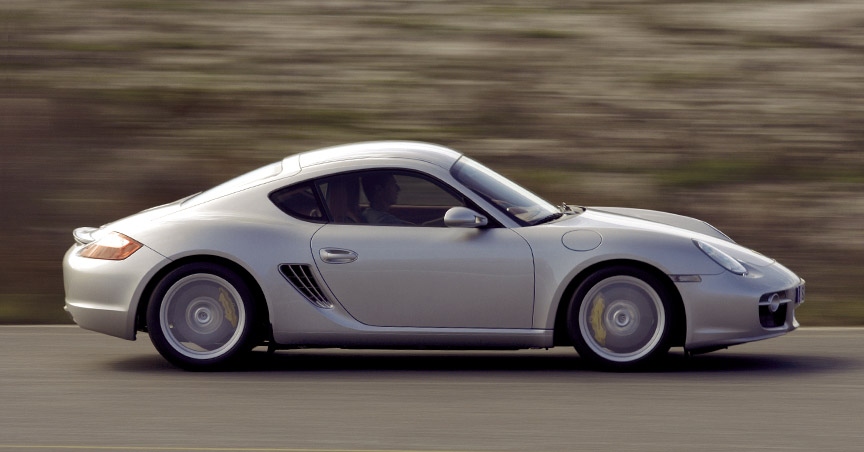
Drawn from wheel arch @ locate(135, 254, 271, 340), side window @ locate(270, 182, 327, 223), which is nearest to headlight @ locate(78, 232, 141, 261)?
wheel arch @ locate(135, 254, 271, 340)

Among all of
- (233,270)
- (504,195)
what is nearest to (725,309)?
(504,195)

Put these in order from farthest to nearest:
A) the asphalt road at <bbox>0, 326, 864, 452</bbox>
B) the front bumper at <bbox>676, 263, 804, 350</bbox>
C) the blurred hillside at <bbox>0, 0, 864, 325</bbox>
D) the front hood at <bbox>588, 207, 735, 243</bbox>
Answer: the blurred hillside at <bbox>0, 0, 864, 325</bbox> < the front hood at <bbox>588, 207, 735, 243</bbox> < the front bumper at <bbox>676, 263, 804, 350</bbox> < the asphalt road at <bbox>0, 326, 864, 452</bbox>

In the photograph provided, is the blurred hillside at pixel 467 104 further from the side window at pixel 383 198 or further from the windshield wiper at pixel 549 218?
the side window at pixel 383 198

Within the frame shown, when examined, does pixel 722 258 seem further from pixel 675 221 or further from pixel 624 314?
pixel 675 221

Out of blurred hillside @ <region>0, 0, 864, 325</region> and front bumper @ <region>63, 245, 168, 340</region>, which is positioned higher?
blurred hillside @ <region>0, 0, 864, 325</region>

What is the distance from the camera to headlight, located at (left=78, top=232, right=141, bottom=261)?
6785 millimetres

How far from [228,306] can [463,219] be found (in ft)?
4.79

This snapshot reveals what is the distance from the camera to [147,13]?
15844mm

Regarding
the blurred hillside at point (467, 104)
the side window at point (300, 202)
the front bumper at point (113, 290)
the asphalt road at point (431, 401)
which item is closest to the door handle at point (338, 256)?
the side window at point (300, 202)

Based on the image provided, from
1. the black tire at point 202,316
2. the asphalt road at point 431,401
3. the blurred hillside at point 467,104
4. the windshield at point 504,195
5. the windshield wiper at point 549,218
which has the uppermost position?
the blurred hillside at point 467,104

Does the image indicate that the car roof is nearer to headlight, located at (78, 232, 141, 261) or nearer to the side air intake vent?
the side air intake vent

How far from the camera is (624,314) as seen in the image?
21.8ft

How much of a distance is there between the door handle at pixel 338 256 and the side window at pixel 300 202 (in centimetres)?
23

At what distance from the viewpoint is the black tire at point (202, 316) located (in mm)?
6703
